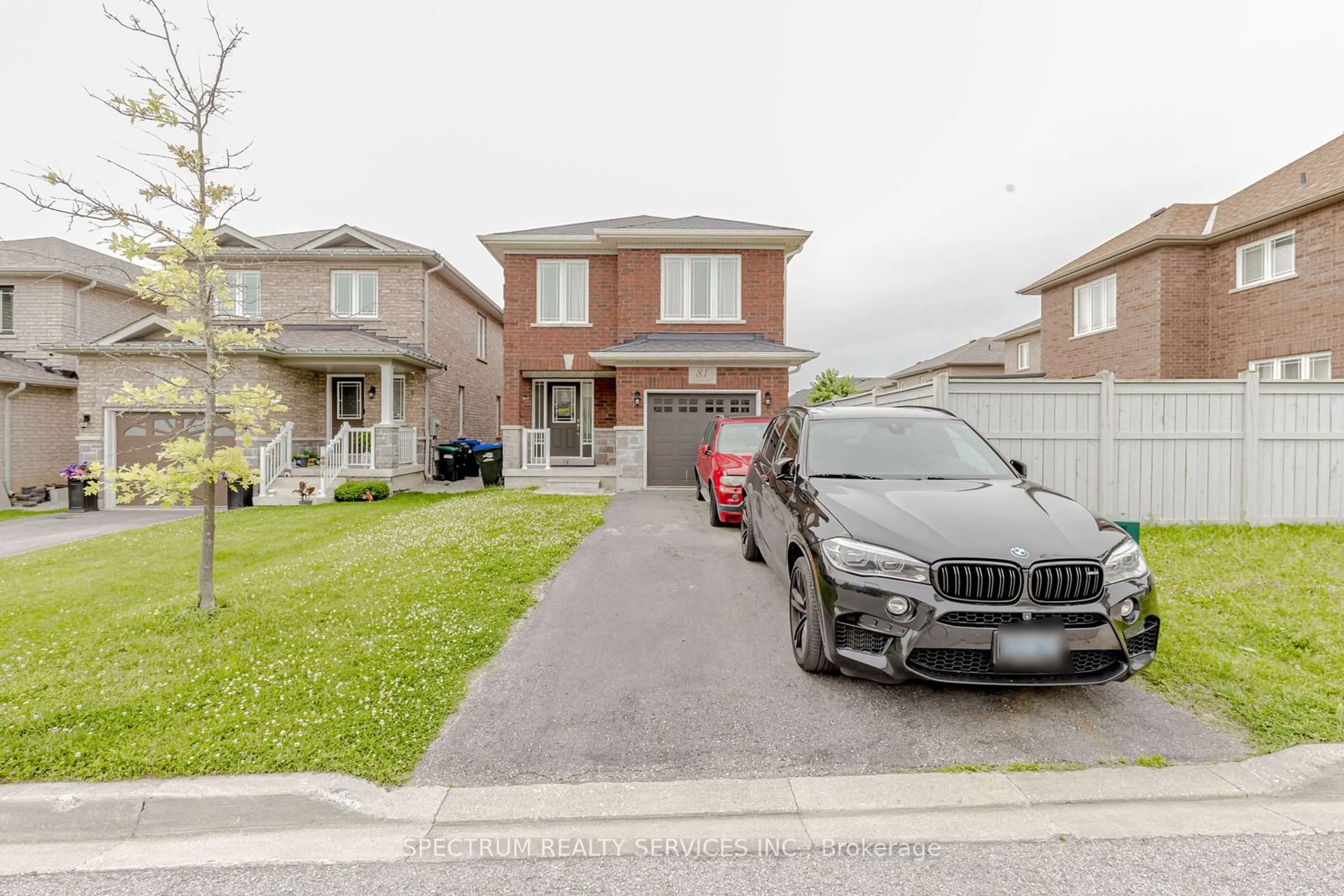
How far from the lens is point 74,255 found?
1831 cm

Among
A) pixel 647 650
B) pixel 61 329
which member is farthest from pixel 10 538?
pixel 647 650

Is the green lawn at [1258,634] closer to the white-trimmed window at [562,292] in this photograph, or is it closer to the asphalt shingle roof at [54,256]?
the white-trimmed window at [562,292]

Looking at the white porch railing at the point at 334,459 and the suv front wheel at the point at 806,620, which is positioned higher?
the white porch railing at the point at 334,459

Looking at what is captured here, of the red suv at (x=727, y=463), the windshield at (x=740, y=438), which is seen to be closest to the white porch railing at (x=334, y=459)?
the red suv at (x=727, y=463)

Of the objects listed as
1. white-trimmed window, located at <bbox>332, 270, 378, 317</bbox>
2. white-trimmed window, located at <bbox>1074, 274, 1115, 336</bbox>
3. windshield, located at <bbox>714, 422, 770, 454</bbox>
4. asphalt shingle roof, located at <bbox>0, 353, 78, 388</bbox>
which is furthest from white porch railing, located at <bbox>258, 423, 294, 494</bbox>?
white-trimmed window, located at <bbox>1074, 274, 1115, 336</bbox>

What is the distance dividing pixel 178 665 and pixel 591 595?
9.91 feet

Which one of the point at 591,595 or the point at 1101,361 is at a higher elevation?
the point at 1101,361

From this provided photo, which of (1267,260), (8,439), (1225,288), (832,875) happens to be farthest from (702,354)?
(8,439)

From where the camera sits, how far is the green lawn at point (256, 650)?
2.93 meters

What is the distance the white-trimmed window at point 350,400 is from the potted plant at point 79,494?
5313 millimetres

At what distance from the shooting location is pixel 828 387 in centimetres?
3581

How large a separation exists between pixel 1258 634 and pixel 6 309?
87.6ft

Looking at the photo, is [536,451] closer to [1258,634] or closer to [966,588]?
[966,588]

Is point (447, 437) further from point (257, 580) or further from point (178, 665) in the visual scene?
point (178, 665)
